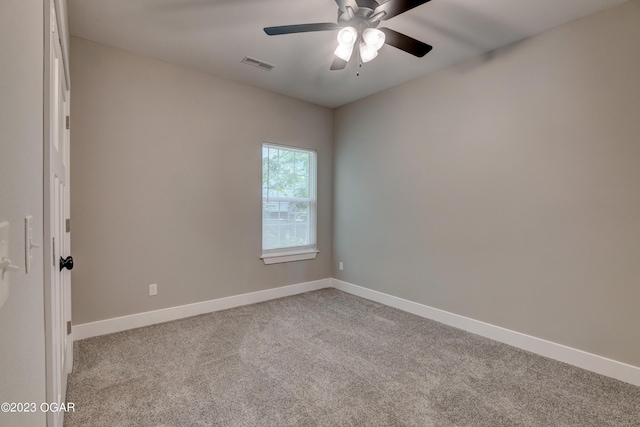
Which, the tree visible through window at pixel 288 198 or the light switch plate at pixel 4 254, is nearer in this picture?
the light switch plate at pixel 4 254

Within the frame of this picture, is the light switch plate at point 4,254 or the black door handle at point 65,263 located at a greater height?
the light switch plate at point 4,254

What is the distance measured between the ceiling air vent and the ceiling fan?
1.19m

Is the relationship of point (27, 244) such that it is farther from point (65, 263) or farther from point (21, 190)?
point (65, 263)

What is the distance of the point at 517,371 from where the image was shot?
229 centimetres

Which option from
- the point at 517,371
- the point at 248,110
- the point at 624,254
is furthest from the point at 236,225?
the point at 624,254

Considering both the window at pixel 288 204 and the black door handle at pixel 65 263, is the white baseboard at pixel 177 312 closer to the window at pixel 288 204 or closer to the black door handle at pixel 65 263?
the window at pixel 288 204

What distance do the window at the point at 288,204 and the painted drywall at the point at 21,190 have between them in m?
2.97

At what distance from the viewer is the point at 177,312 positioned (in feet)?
10.6

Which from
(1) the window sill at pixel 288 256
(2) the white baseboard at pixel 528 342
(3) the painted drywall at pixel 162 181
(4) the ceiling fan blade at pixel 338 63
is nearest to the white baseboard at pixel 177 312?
(3) the painted drywall at pixel 162 181

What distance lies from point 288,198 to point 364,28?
2.49m

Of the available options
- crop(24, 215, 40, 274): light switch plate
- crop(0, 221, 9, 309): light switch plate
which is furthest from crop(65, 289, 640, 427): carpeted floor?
crop(0, 221, 9, 309): light switch plate

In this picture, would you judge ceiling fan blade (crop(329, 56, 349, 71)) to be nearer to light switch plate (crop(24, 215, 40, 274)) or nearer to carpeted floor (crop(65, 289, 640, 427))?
light switch plate (crop(24, 215, 40, 274))

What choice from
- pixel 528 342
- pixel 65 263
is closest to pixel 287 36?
pixel 65 263

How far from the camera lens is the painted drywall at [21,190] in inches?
23.0
